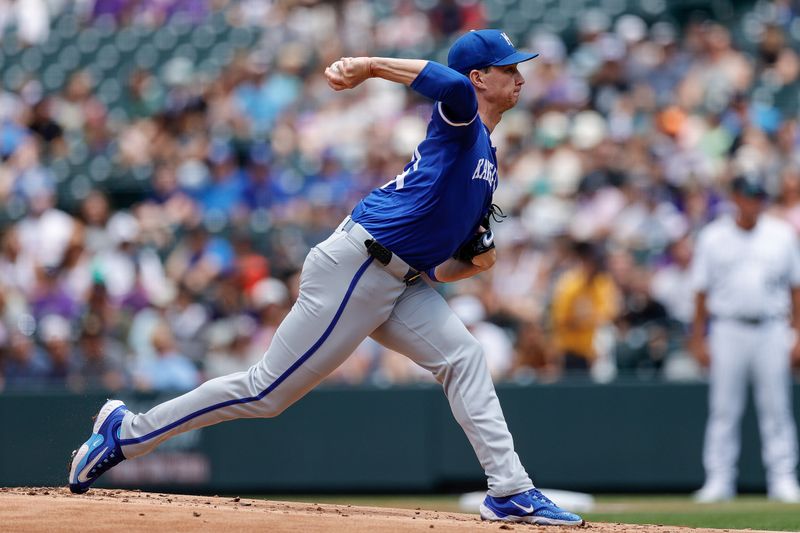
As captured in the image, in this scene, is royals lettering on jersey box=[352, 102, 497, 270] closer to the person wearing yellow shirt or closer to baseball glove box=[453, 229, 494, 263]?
baseball glove box=[453, 229, 494, 263]

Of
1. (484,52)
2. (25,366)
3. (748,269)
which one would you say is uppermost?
(484,52)

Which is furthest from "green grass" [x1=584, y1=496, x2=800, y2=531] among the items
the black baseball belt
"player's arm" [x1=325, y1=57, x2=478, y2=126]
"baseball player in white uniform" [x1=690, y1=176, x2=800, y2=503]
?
"player's arm" [x1=325, y1=57, x2=478, y2=126]

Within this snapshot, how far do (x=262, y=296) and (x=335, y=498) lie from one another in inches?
79.5

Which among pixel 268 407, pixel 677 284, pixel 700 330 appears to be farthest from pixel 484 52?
pixel 677 284

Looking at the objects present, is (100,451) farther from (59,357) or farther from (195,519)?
(59,357)

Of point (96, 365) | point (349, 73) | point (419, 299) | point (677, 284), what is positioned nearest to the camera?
point (349, 73)

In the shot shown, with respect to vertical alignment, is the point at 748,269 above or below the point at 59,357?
above

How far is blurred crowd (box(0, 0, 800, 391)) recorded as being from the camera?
11.2 m

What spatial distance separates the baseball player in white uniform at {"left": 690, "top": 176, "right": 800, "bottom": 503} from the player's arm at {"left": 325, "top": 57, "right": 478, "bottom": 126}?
4882 millimetres

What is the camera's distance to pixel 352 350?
588cm

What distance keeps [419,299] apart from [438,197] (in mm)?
512

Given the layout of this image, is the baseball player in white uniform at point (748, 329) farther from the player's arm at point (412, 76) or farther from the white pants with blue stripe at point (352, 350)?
the player's arm at point (412, 76)

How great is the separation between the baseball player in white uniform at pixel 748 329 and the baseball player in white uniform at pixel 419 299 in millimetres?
4193

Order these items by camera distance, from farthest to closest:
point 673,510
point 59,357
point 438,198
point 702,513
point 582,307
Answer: point 59,357 < point 582,307 < point 673,510 < point 702,513 < point 438,198
